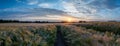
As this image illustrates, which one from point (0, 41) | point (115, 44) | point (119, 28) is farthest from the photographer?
point (119, 28)

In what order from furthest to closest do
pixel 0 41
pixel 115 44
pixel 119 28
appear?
1. pixel 119 28
2. pixel 0 41
3. pixel 115 44

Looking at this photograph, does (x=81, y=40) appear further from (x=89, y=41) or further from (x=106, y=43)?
(x=106, y=43)

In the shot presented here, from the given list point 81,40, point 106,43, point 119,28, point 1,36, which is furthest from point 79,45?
point 119,28

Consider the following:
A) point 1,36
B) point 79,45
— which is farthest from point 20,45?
point 79,45

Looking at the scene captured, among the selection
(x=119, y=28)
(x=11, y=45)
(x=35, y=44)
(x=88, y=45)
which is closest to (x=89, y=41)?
(x=88, y=45)

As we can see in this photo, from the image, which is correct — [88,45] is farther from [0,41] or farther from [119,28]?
[119,28]

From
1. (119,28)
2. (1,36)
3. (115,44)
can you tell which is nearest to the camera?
(115,44)

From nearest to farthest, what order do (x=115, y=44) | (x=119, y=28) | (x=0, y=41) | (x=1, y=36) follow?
(x=115, y=44) → (x=0, y=41) → (x=1, y=36) → (x=119, y=28)

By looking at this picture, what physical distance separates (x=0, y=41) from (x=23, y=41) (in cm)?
135

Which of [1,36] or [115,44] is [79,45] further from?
[1,36]

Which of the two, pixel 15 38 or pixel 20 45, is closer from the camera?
pixel 20 45

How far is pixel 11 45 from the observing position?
445 inches

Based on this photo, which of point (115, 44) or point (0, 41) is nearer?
point (115, 44)

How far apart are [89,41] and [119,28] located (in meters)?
23.2
